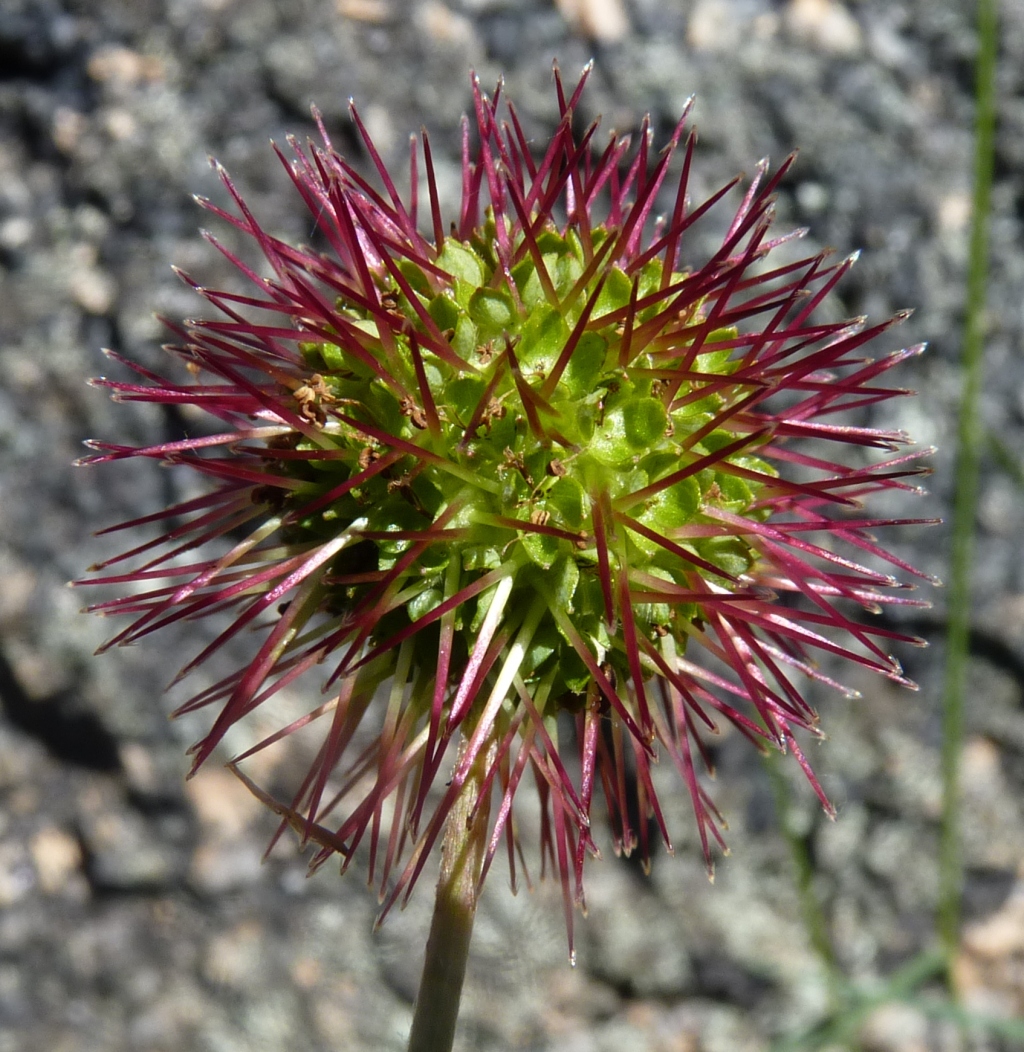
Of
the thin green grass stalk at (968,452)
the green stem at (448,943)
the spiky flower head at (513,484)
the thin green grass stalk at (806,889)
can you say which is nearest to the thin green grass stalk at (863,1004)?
the thin green grass stalk at (806,889)

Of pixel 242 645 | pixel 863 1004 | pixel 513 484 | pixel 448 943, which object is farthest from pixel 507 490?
pixel 863 1004

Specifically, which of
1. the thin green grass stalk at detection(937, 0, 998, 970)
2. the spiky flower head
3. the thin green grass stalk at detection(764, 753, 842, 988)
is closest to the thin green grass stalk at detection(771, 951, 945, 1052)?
the thin green grass stalk at detection(764, 753, 842, 988)

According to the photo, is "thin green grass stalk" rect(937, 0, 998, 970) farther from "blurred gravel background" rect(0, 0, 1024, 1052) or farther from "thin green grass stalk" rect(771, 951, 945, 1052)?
"thin green grass stalk" rect(771, 951, 945, 1052)

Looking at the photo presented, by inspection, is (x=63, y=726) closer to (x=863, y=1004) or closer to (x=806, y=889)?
(x=806, y=889)

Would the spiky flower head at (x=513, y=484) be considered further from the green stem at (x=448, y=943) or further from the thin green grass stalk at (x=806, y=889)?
the thin green grass stalk at (x=806, y=889)

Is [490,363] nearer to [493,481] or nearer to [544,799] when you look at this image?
[493,481]

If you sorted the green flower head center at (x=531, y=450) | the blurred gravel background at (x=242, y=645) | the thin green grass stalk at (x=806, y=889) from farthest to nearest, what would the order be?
1. the thin green grass stalk at (x=806, y=889)
2. the blurred gravel background at (x=242, y=645)
3. the green flower head center at (x=531, y=450)

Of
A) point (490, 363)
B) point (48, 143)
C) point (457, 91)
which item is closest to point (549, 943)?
point (490, 363)

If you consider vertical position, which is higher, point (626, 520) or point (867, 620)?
point (867, 620)
